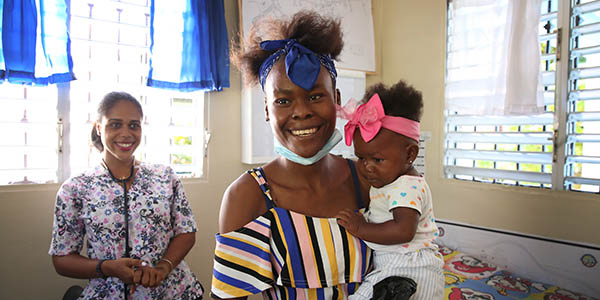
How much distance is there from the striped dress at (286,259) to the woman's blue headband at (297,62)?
1.14ft

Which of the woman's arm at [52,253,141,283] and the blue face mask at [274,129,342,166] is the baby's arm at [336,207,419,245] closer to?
the blue face mask at [274,129,342,166]

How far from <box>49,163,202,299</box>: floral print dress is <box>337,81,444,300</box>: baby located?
50.1 inches

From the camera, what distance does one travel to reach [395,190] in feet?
4.38

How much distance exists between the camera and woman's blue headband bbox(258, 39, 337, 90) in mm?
1141

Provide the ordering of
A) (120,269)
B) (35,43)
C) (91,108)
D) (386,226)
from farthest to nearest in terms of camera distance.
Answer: (91,108)
(35,43)
(120,269)
(386,226)

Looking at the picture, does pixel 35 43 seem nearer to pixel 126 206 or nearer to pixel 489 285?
pixel 126 206

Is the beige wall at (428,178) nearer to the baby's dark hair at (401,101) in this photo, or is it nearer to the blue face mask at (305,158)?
the baby's dark hair at (401,101)

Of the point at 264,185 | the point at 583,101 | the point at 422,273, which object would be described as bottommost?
the point at 422,273

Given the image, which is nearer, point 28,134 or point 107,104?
point 107,104

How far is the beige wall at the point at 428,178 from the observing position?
236cm

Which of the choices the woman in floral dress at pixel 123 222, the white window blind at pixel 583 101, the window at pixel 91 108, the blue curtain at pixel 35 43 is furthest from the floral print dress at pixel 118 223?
the white window blind at pixel 583 101

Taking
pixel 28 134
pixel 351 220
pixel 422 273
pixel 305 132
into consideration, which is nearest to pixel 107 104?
pixel 28 134

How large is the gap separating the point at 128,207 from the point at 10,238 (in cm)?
94

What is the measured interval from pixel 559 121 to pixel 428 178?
3.57ft
